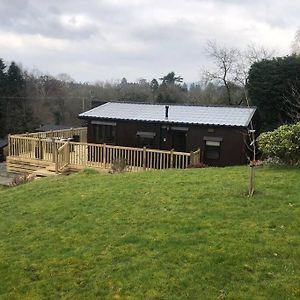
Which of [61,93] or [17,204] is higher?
[61,93]

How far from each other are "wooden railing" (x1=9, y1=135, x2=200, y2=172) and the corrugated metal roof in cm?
190

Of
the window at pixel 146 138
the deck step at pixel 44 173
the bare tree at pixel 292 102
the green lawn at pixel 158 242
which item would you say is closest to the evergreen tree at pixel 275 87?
the bare tree at pixel 292 102

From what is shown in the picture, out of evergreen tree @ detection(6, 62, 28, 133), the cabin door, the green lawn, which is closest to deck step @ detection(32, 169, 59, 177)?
the cabin door

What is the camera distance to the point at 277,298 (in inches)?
192

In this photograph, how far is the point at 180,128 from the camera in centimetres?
1839

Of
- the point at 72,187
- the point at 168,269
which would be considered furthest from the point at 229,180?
the point at 168,269

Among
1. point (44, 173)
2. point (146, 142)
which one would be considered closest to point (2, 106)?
point (146, 142)

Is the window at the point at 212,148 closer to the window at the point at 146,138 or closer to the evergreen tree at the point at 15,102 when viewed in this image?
the window at the point at 146,138

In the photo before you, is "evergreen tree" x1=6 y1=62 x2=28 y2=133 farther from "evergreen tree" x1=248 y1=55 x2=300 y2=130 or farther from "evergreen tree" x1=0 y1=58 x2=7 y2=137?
"evergreen tree" x1=248 y1=55 x2=300 y2=130

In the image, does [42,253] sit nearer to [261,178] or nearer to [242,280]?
[242,280]

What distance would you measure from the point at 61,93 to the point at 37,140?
47.3 m

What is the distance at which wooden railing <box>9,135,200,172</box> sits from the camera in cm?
1652

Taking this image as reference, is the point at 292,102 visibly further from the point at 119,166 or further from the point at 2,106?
the point at 2,106

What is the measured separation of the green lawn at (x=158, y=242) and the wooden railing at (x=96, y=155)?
5625mm
